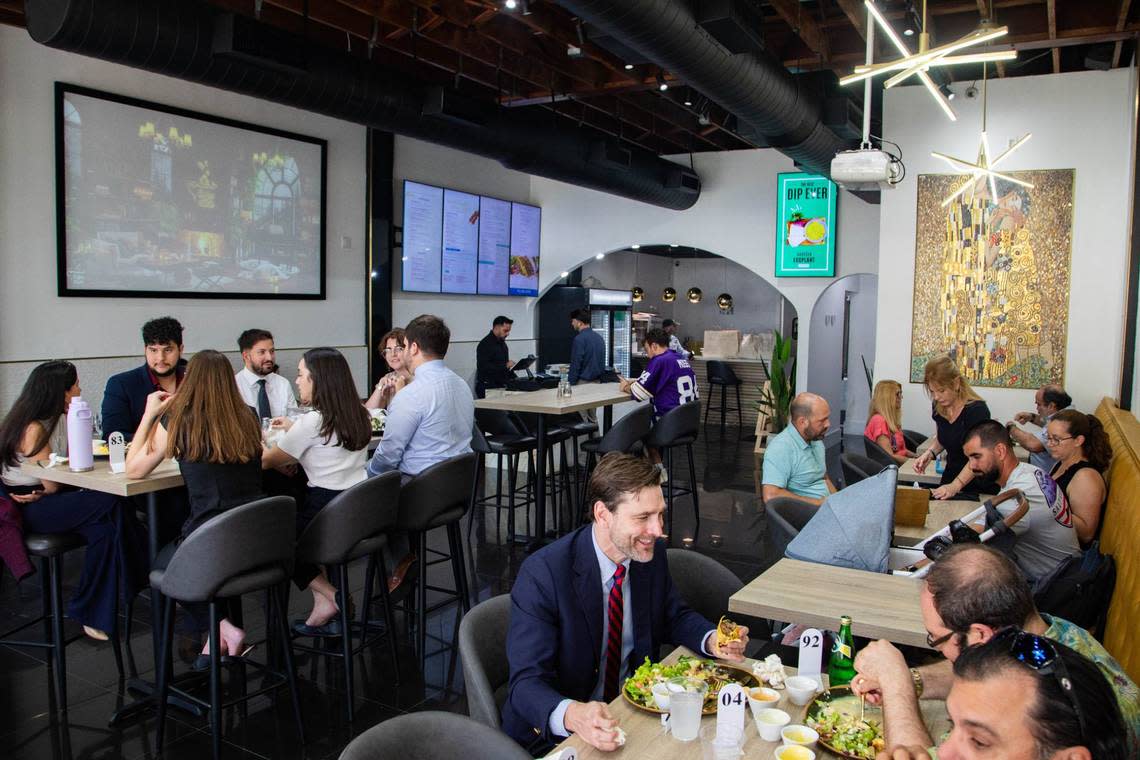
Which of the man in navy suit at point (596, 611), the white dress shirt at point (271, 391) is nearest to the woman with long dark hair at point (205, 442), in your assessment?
the man in navy suit at point (596, 611)

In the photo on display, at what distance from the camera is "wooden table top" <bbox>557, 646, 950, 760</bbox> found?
5.76ft

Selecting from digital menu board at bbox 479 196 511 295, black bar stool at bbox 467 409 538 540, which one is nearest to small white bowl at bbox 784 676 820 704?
black bar stool at bbox 467 409 538 540

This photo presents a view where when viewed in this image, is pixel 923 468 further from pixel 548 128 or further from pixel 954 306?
pixel 548 128

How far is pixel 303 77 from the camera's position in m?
5.31

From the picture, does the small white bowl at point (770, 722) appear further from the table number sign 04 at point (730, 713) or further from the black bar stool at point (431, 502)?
the black bar stool at point (431, 502)

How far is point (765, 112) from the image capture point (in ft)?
19.1

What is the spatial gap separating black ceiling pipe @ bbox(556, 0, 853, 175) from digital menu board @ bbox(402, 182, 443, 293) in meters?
3.95

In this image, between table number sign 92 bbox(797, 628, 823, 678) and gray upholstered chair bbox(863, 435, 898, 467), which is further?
gray upholstered chair bbox(863, 435, 898, 467)

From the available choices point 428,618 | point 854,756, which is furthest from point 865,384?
point 854,756

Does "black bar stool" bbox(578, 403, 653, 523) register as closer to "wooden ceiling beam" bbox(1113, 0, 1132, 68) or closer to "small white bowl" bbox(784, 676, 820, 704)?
"wooden ceiling beam" bbox(1113, 0, 1132, 68)

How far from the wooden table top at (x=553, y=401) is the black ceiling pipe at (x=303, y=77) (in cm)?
208

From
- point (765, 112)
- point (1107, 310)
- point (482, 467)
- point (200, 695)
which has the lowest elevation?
point (200, 695)

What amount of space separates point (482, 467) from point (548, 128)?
306cm

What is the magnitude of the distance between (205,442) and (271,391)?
9.02ft
